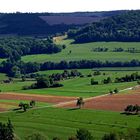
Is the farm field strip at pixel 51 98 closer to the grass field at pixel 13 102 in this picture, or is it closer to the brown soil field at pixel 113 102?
the brown soil field at pixel 113 102

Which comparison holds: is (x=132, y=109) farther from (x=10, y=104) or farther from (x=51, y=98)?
(x=10, y=104)

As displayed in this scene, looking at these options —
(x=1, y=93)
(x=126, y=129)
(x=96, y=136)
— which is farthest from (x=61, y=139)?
(x=1, y=93)

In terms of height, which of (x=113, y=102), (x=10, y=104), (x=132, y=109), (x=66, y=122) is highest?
(x=113, y=102)

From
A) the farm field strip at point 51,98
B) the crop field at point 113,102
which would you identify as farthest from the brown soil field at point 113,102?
the farm field strip at point 51,98

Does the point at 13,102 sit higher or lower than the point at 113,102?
lower

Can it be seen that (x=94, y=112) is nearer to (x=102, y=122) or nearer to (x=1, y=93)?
(x=102, y=122)

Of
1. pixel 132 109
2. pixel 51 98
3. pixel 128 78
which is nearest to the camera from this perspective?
pixel 132 109

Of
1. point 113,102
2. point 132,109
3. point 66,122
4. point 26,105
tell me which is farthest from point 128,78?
point 66,122
